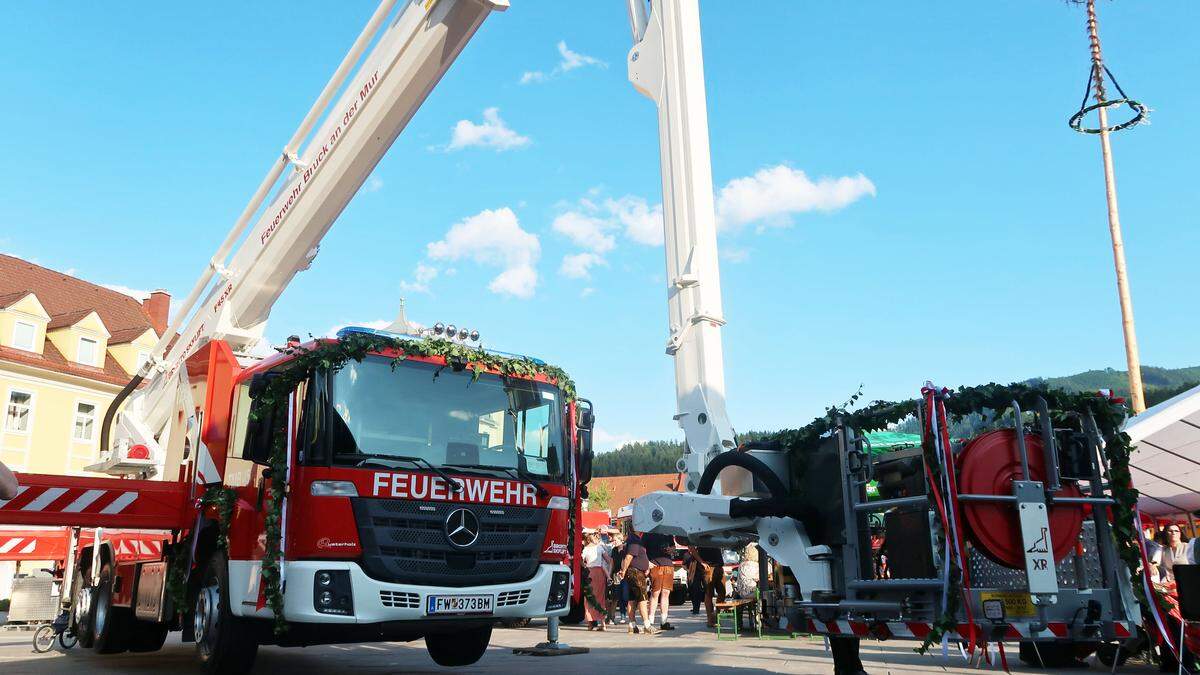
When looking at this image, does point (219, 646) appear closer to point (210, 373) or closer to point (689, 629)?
point (210, 373)

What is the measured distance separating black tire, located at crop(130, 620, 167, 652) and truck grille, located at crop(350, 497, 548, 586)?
4.63 m

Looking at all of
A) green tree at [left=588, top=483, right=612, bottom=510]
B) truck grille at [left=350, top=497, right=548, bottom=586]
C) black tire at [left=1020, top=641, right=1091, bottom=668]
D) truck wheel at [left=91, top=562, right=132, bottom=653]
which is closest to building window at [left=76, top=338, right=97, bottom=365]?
truck wheel at [left=91, top=562, right=132, bottom=653]

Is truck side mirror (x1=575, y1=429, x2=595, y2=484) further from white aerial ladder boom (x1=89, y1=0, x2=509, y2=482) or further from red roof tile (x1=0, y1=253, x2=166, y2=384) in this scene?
red roof tile (x1=0, y1=253, x2=166, y2=384)

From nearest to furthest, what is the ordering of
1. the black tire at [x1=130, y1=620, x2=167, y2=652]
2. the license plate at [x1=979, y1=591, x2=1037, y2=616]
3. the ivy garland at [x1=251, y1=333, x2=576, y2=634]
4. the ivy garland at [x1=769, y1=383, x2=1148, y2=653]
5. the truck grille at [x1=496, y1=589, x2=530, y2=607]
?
the license plate at [x1=979, y1=591, x2=1037, y2=616], the ivy garland at [x1=769, y1=383, x2=1148, y2=653], the ivy garland at [x1=251, y1=333, x2=576, y2=634], the truck grille at [x1=496, y1=589, x2=530, y2=607], the black tire at [x1=130, y1=620, x2=167, y2=652]

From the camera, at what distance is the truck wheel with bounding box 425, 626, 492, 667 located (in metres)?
9.11

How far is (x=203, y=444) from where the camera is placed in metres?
8.50

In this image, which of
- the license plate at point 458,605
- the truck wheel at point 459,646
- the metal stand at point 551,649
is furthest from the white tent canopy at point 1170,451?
the license plate at point 458,605

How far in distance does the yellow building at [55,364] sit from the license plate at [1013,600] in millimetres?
31798

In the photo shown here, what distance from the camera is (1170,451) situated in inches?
551

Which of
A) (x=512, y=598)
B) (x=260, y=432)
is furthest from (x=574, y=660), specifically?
(x=260, y=432)

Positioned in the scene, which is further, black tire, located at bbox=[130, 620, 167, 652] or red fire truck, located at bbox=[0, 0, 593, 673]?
black tire, located at bbox=[130, 620, 167, 652]

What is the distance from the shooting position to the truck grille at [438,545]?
6816 mm

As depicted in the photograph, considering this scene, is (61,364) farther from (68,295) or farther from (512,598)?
(512,598)

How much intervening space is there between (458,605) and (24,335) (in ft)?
107
